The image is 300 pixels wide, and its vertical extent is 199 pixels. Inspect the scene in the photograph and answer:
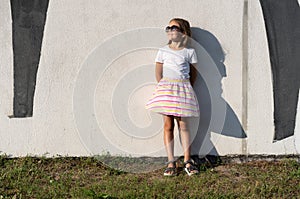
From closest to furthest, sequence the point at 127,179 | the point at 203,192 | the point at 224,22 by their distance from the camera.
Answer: the point at 203,192
the point at 127,179
the point at 224,22

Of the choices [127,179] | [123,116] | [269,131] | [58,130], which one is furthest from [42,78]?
[269,131]

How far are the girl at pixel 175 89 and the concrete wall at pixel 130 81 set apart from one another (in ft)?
0.54

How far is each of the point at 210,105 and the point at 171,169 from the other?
79cm

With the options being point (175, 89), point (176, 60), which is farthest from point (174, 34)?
point (175, 89)

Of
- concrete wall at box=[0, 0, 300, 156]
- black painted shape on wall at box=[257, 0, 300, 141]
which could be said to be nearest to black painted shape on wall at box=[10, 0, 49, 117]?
concrete wall at box=[0, 0, 300, 156]

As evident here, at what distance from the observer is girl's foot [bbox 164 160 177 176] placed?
502cm

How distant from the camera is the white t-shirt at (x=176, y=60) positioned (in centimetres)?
506

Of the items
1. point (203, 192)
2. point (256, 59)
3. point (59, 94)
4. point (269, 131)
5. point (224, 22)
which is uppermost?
point (224, 22)

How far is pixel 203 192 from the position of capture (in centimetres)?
454

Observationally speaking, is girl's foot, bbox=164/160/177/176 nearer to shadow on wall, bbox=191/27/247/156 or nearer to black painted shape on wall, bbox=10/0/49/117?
shadow on wall, bbox=191/27/247/156

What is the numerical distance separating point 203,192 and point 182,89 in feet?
3.46

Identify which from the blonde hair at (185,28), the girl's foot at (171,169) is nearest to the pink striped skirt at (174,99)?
the blonde hair at (185,28)

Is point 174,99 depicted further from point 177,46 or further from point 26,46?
point 26,46

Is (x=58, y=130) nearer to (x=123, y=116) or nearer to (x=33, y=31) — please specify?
(x=123, y=116)
